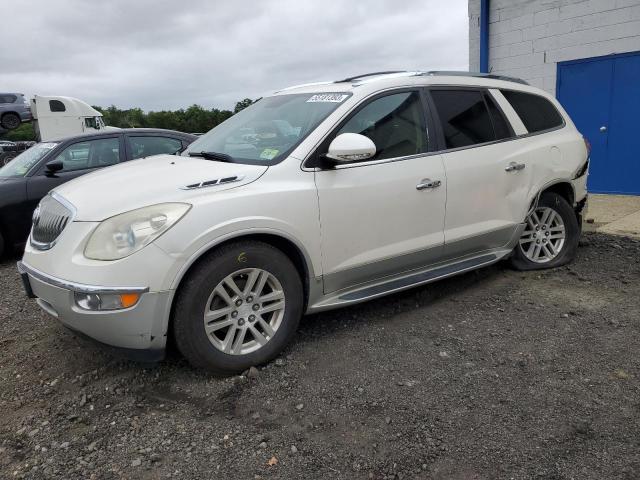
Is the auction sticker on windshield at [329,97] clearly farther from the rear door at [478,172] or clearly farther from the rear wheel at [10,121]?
the rear wheel at [10,121]

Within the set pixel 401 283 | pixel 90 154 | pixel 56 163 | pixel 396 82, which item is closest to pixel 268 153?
pixel 396 82

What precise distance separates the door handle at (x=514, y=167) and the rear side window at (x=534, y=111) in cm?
43

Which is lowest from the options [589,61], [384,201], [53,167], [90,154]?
[384,201]

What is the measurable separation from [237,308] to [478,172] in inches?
86.1

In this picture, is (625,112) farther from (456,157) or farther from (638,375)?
(638,375)

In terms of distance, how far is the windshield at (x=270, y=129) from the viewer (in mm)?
3377

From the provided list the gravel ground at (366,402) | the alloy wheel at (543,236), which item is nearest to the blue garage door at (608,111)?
the alloy wheel at (543,236)

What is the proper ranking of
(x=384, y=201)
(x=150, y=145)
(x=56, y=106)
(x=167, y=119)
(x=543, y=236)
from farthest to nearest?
(x=167, y=119)
(x=56, y=106)
(x=150, y=145)
(x=543, y=236)
(x=384, y=201)

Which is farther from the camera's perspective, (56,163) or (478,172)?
(56,163)

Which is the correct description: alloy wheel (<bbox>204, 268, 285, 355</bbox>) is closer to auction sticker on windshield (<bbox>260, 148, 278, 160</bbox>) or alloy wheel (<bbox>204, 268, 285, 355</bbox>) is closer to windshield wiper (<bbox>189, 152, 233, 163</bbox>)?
auction sticker on windshield (<bbox>260, 148, 278, 160</bbox>)

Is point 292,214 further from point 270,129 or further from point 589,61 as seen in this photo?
point 589,61

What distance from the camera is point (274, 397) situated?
112 inches

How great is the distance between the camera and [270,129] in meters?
3.67

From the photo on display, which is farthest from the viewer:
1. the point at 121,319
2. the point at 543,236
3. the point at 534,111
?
the point at 543,236
